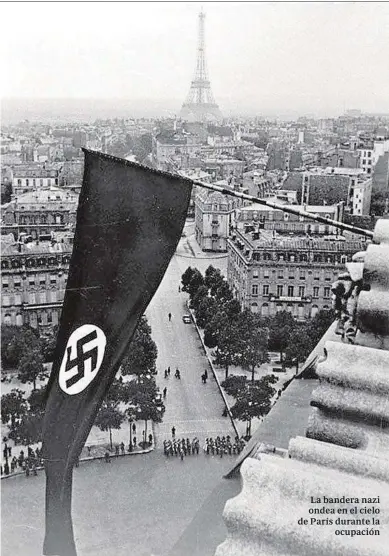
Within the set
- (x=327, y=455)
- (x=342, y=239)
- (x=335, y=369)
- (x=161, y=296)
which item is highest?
(x=335, y=369)

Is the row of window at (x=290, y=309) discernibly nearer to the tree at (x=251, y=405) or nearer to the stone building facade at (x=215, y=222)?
the tree at (x=251, y=405)

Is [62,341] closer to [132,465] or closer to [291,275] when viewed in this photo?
[132,465]

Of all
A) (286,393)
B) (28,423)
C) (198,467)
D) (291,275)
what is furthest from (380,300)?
(291,275)

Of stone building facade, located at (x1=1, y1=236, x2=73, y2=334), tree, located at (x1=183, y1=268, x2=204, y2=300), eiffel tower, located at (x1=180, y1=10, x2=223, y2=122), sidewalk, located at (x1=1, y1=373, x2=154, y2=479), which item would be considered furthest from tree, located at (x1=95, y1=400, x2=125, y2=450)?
eiffel tower, located at (x1=180, y1=10, x2=223, y2=122)

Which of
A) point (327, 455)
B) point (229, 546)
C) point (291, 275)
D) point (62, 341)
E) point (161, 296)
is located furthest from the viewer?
point (161, 296)

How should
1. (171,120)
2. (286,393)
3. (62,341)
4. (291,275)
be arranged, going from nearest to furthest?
(62,341), (286,393), (291,275), (171,120)

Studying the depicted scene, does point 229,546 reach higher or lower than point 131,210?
lower

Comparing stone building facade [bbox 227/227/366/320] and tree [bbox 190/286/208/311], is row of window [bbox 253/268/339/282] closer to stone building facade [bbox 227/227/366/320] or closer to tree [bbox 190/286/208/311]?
stone building facade [bbox 227/227/366/320]
